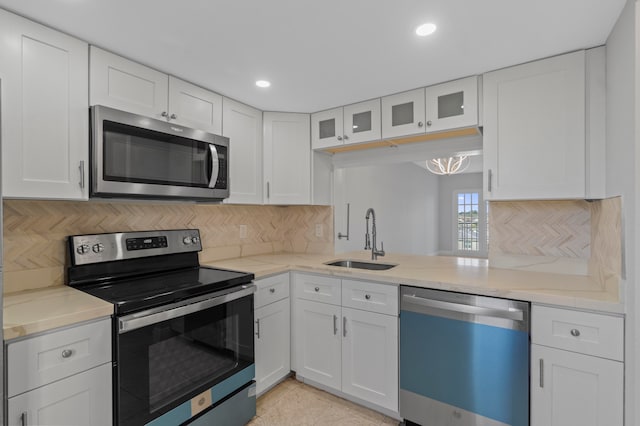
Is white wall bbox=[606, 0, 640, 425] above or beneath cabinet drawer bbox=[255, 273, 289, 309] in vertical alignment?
above

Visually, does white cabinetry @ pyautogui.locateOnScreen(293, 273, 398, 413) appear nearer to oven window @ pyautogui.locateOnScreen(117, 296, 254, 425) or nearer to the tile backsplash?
oven window @ pyautogui.locateOnScreen(117, 296, 254, 425)

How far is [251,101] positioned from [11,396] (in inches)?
84.0

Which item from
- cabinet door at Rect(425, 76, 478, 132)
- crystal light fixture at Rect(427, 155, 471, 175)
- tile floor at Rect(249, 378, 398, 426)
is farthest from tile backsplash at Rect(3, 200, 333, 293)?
crystal light fixture at Rect(427, 155, 471, 175)

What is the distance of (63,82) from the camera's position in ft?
5.20

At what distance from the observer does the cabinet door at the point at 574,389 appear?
1446 mm

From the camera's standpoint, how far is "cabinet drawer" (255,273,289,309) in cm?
224

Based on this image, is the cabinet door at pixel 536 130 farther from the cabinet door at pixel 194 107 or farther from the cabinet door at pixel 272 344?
the cabinet door at pixel 194 107

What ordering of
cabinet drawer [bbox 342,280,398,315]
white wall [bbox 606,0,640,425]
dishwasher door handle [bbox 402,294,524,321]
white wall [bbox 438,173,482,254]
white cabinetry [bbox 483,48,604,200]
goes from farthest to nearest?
white wall [bbox 438,173,482,254]
cabinet drawer [bbox 342,280,398,315]
white cabinetry [bbox 483,48,604,200]
dishwasher door handle [bbox 402,294,524,321]
white wall [bbox 606,0,640,425]

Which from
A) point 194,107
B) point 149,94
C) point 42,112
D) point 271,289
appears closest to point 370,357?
point 271,289

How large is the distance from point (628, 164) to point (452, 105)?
1.04 meters

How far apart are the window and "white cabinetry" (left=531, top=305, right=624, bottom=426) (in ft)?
19.0

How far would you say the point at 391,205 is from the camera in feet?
14.4

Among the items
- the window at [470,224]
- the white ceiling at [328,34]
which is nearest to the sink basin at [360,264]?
the white ceiling at [328,34]

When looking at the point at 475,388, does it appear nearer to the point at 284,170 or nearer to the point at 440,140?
the point at 440,140
